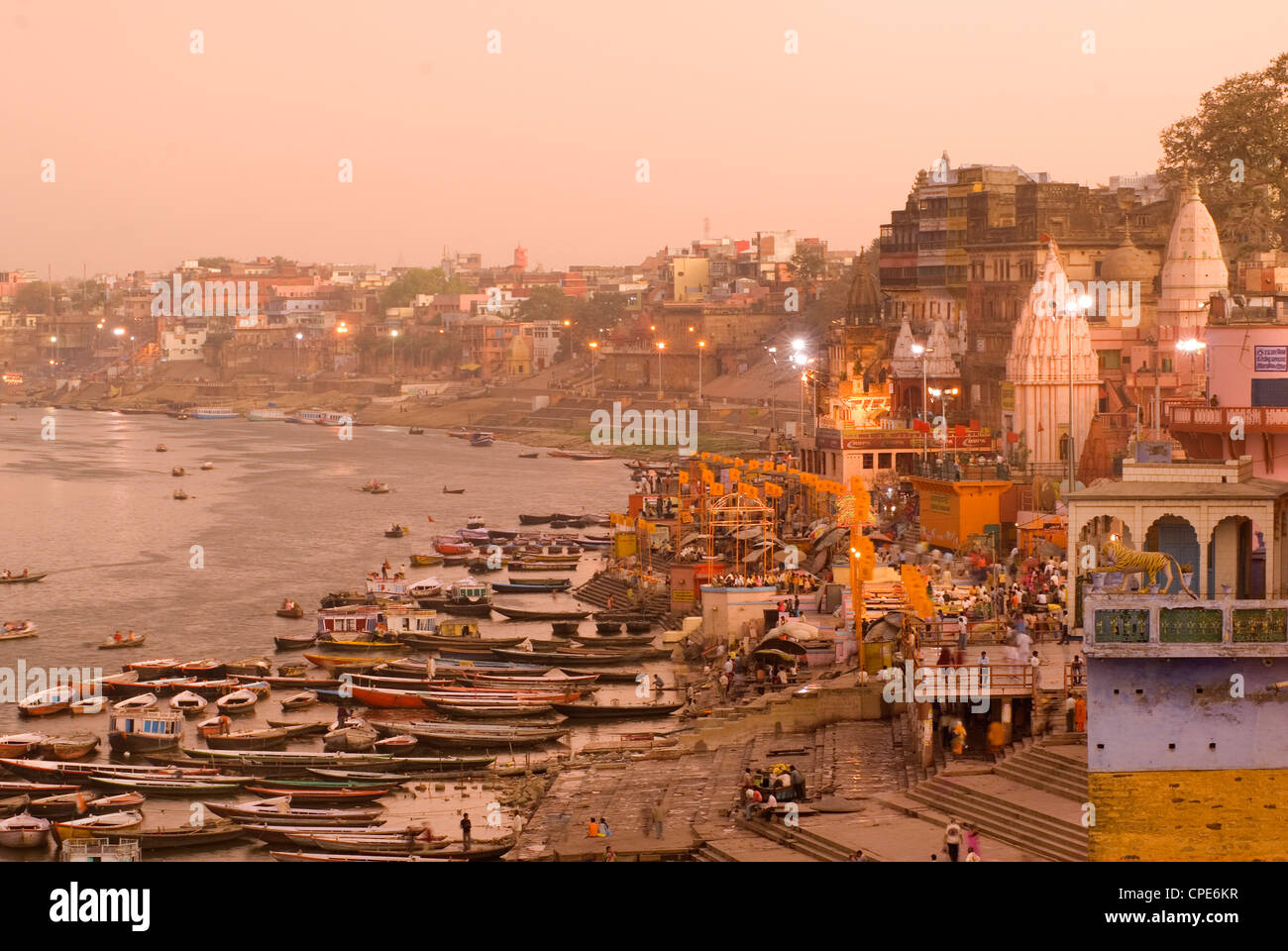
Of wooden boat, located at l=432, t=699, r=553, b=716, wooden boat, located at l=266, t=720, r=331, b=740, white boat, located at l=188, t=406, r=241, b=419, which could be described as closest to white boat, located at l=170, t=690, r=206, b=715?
wooden boat, located at l=266, t=720, r=331, b=740

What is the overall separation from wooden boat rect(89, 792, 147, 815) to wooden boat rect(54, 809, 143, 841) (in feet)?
1.38

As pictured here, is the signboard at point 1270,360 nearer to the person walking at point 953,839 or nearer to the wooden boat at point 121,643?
the person walking at point 953,839

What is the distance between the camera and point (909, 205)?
137 ft

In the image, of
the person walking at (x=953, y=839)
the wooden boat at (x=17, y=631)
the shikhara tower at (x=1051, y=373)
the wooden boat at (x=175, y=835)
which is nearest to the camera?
the person walking at (x=953, y=839)

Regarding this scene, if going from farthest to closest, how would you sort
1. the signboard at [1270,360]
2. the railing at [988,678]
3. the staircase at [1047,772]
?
the signboard at [1270,360], the railing at [988,678], the staircase at [1047,772]

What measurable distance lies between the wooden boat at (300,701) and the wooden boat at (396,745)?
3.01 m

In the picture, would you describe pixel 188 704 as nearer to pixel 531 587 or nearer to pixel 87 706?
pixel 87 706

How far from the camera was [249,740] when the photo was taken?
69.4 feet

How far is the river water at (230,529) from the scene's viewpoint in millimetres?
28094

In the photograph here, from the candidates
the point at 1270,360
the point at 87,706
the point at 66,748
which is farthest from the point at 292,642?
the point at 1270,360

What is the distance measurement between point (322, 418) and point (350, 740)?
73153 mm

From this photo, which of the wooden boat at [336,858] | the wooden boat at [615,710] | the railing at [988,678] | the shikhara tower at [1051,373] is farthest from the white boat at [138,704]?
the shikhara tower at [1051,373]

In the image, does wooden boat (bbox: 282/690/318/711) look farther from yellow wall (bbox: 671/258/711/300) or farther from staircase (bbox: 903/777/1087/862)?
yellow wall (bbox: 671/258/711/300)
